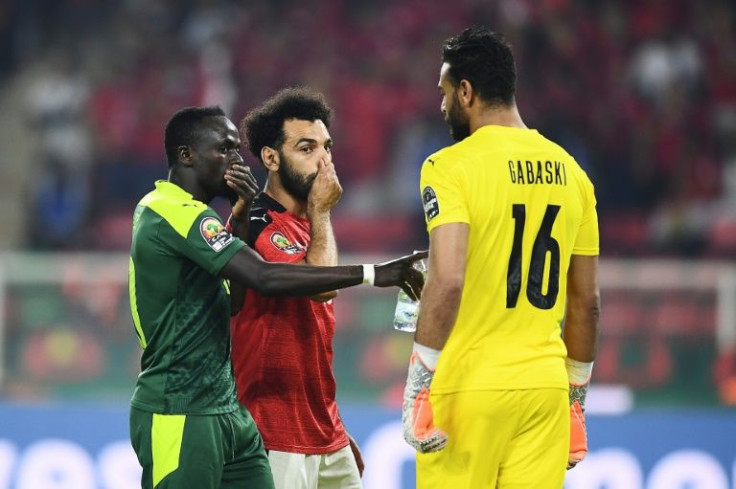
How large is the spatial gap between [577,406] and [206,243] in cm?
142

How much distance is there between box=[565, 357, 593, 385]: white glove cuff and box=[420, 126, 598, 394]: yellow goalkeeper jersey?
1.13 feet

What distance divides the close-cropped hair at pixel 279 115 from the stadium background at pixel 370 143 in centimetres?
409

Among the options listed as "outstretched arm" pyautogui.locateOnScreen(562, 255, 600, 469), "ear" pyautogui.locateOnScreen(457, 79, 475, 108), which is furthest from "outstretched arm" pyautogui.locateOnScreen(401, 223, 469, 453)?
"outstretched arm" pyautogui.locateOnScreen(562, 255, 600, 469)

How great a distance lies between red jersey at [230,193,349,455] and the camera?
4.43 meters

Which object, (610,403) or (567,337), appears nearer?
(567,337)

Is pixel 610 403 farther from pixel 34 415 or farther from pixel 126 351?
pixel 34 415

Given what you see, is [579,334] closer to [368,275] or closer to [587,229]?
[587,229]

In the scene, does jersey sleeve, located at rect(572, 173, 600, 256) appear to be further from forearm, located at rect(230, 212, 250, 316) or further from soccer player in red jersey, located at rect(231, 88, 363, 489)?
forearm, located at rect(230, 212, 250, 316)

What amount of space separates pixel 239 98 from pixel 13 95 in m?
2.62

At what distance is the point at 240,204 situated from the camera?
4.30 m

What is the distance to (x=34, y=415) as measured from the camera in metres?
6.80

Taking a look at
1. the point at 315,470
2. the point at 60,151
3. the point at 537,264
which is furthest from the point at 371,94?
the point at 537,264

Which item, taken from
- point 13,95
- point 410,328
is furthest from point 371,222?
point 410,328

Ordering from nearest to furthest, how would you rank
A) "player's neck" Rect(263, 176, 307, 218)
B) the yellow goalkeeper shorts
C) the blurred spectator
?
the yellow goalkeeper shorts → "player's neck" Rect(263, 176, 307, 218) → the blurred spectator
